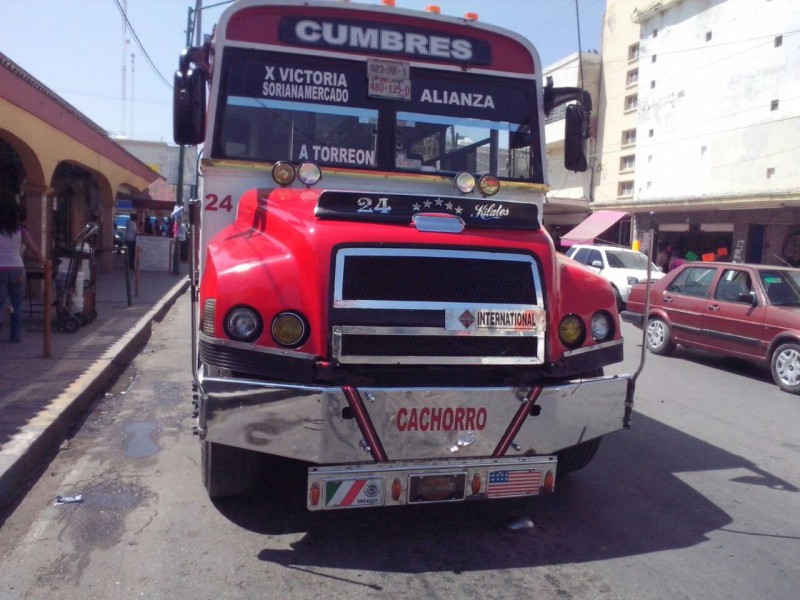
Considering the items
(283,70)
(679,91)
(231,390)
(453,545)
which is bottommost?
(453,545)

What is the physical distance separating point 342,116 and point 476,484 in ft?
8.86

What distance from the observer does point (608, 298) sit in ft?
14.4

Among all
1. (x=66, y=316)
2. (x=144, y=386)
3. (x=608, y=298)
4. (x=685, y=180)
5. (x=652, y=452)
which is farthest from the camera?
(x=685, y=180)

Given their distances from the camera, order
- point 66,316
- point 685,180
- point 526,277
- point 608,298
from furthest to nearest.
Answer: point 685,180, point 66,316, point 608,298, point 526,277

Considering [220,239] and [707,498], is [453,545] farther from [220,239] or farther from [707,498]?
[220,239]

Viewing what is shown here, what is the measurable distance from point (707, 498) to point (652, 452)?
100cm

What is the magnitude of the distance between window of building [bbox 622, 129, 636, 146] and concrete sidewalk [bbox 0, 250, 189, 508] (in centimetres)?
2441

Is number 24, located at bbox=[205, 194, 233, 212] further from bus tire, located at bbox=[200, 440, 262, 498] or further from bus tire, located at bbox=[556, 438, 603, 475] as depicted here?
bus tire, located at bbox=[556, 438, 603, 475]

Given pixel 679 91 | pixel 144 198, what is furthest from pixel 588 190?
pixel 144 198

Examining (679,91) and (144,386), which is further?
(679,91)

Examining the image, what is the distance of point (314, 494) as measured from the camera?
3.68 meters

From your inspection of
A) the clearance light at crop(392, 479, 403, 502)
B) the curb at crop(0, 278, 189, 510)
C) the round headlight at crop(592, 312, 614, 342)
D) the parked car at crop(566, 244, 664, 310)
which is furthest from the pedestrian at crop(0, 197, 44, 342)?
the parked car at crop(566, 244, 664, 310)

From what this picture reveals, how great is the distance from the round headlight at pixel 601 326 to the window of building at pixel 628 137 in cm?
2997

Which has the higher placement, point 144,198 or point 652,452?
point 144,198
